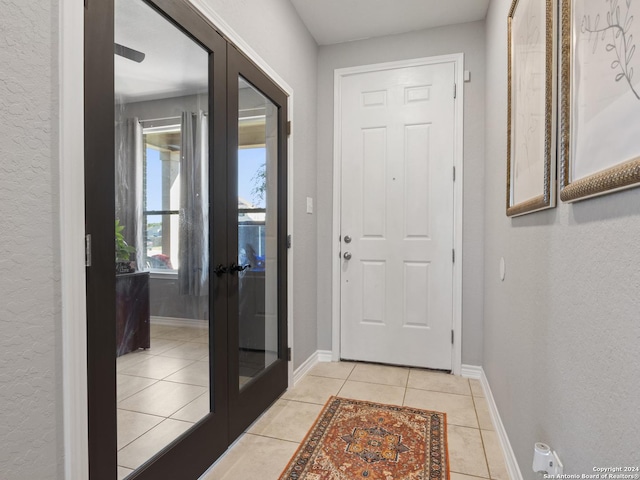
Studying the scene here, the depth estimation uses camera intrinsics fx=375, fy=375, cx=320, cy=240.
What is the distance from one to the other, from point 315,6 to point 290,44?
12.7 inches

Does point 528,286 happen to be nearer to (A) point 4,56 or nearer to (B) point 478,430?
(B) point 478,430

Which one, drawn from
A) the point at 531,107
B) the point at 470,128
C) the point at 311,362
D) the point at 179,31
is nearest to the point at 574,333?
the point at 531,107

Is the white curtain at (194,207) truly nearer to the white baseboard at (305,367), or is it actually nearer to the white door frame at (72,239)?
the white door frame at (72,239)

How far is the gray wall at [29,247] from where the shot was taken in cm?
86

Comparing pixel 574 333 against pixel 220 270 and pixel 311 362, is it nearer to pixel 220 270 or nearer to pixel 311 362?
pixel 220 270

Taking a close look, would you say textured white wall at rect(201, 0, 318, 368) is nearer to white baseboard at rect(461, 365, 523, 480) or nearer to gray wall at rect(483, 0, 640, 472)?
white baseboard at rect(461, 365, 523, 480)

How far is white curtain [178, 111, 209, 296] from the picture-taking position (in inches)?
62.6

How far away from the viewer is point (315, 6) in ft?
8.59

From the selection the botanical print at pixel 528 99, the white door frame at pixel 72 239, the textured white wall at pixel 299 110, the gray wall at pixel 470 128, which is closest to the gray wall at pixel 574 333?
the botanical print at pixel 528 99

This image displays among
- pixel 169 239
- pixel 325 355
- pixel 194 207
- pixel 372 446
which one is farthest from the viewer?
pixel 325 355

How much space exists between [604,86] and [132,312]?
4.90 feet

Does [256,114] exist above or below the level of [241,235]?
above

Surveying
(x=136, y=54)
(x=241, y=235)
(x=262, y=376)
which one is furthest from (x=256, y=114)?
(x=262, y=376)

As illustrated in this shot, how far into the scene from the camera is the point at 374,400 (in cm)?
241
